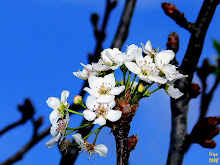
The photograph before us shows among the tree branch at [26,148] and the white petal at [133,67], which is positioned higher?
the tree branch at [26,148]

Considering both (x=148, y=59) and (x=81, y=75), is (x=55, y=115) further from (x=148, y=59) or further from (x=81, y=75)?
(x=148, y=59)

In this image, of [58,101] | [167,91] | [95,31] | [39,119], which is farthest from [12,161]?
[167,91]

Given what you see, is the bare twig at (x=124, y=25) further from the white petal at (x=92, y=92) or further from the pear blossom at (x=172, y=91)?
the white petal at (x=92, y=92)

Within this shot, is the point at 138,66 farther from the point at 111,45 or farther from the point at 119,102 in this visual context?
the point at 111,45

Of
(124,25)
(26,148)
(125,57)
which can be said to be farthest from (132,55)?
(26,148)

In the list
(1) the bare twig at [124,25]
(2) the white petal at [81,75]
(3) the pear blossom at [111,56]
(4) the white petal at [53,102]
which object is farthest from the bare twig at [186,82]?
(1) the bare twig at [124,25]
